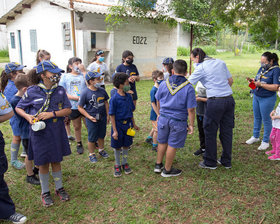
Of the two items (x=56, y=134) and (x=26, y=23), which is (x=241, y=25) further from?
(x=26, y=23)

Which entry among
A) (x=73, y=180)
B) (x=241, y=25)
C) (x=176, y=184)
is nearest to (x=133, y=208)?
(x=176, y=184)

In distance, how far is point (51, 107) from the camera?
300cm

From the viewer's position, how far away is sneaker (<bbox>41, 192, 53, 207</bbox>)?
318 cm

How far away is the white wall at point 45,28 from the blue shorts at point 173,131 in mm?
8897

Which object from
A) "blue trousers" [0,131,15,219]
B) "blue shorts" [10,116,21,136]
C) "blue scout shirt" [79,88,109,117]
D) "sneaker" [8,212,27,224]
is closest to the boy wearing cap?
"blue scout shirt" [79,88,109,117]

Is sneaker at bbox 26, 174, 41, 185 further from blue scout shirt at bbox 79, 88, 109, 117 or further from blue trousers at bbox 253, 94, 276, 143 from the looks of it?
blue trousers at bbox 253, 94, 276, 143

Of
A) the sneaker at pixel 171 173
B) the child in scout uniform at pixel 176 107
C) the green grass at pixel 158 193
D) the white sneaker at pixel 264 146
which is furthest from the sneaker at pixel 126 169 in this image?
the white sneaker at pixel 264 146

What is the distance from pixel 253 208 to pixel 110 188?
1922 millimetres

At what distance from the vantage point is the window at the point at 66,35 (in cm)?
1127

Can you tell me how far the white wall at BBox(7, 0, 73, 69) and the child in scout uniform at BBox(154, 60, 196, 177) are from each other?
348 inches

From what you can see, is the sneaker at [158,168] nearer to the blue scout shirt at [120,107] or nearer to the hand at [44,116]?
the blue scout shirt at [120,107]

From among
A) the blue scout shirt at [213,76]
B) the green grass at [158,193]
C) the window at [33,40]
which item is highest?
the window at [33,40]

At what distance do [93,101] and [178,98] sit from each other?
143cm

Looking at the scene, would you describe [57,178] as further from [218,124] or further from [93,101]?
[218,124]
